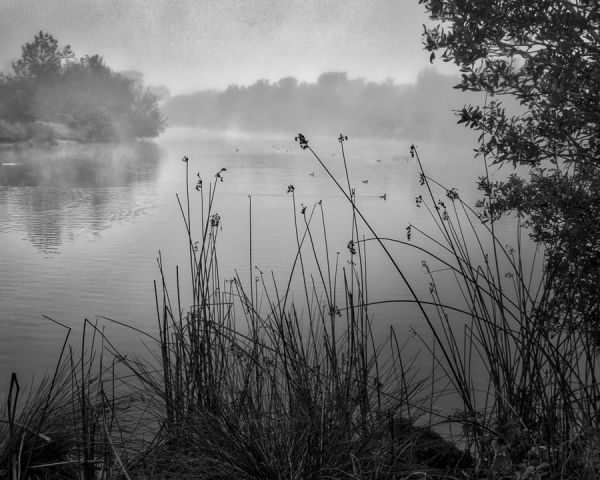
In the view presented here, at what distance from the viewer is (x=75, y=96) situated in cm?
1673

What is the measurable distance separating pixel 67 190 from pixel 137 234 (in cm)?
374

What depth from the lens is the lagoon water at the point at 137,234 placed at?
14.8 feet

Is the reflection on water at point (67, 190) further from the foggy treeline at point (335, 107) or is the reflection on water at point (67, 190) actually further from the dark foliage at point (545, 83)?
the dark foliage at point (545, 83)

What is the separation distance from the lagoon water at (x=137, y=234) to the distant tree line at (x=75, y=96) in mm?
1098

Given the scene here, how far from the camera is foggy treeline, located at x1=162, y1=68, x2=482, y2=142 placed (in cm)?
1073

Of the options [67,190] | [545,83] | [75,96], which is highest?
[75,96]

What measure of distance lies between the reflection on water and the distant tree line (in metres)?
0.78

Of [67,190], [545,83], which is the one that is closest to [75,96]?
[67,190]

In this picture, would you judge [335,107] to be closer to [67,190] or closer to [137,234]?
[67,190]

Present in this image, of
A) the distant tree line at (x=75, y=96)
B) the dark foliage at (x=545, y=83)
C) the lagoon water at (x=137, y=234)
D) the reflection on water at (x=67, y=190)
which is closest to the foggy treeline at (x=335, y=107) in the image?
the lagoon water at (x=137, y=234)

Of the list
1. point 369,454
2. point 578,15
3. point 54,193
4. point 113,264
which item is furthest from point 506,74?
point 54,193

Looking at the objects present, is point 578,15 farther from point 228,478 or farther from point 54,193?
point 54,193

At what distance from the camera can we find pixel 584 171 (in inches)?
92.2

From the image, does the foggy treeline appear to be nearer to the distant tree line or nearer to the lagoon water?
the lagoon water
